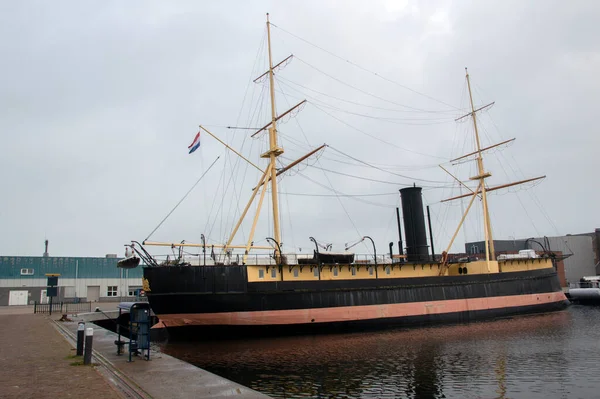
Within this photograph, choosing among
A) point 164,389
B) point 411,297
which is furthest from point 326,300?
point 164,389

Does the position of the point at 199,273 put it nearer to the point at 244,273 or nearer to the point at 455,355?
the point at 244,273

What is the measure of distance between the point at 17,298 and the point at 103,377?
47.6 meters

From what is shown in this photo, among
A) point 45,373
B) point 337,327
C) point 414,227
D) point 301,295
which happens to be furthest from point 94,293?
point 45,373

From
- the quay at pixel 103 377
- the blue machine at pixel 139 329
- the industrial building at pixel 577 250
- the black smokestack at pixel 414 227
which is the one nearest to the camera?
the quay at pixel 103 377

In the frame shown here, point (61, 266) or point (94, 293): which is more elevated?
point (61, 266)

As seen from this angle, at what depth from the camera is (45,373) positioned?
1108cm

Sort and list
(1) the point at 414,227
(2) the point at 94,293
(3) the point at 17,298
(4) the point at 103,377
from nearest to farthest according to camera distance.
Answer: (4) the point at 103,377
(1) the point at 414,227
(3) the point at 17,298
(2) the point at 94,293

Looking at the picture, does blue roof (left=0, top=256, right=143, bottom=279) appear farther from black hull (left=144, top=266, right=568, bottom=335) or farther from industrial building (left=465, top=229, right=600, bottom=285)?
industrial building (left=465, top=229, right=600, bottom=285)

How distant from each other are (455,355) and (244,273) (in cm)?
1256

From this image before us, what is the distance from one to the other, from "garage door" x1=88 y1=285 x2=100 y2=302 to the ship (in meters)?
31.6

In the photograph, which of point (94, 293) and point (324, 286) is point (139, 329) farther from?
point (94, 293)

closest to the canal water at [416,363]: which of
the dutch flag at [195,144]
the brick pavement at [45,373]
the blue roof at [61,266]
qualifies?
the brick pavement at [45,373]

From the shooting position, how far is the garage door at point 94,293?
5234cm

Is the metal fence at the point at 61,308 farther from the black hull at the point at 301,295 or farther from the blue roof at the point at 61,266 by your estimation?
the black hull at the point at 301,295
